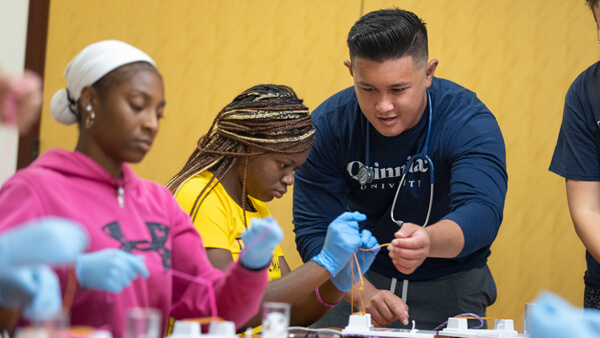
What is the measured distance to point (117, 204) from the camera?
4.26 ft

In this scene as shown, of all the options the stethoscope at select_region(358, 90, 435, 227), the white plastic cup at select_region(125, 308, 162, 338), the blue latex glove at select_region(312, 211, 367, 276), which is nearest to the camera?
the white plastic cup at select_region(125, 308, 162, 338)

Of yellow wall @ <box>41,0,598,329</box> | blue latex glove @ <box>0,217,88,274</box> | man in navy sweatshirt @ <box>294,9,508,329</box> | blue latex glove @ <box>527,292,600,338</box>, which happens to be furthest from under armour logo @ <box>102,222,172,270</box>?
yellow wall @ <box>41,0,598,329</box>

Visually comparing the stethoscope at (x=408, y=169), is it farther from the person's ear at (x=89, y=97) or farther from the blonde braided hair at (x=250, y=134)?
the person's ear at (x=89, y=97)

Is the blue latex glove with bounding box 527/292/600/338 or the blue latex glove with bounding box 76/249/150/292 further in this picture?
the blue latex glove with bounding box 76/249/150/292

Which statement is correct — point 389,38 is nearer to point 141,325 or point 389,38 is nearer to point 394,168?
point 394,168

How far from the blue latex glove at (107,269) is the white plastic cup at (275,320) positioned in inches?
9.6

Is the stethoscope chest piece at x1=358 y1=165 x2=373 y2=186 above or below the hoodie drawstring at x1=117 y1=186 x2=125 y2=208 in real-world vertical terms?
above

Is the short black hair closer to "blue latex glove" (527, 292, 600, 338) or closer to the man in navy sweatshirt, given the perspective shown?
the man in navy sweatshirt

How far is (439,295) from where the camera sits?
2.23 meters

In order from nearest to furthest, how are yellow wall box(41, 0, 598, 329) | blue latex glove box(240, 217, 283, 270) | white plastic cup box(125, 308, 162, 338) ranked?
white plastic cup box(125, 308, 162, 338) → blue latex glove box(240, 217, 283, 270) → yellow wall box(41, 0, 598, 329)

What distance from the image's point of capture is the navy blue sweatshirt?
2.14 metres

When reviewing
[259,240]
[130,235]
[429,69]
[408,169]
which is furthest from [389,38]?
[130,235]

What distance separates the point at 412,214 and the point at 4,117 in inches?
56.3

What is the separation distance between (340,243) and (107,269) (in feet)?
2.17
